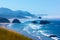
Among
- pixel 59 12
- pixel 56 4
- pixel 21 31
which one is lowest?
pixel 21 31

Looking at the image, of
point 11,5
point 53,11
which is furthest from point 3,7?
point 53,11

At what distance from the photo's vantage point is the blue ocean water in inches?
75.3

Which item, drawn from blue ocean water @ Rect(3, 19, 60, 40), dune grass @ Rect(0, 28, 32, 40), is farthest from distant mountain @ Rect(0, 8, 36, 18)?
dune grass @ Rect(0, 28, 32, 40)

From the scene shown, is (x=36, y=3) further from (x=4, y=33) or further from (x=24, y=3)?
(x=4, y=33)

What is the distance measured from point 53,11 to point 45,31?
32 centimetres

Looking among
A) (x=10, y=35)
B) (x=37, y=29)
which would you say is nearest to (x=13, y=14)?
(x=10, y=35)

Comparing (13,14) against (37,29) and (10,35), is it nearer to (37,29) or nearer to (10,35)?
(10,35)

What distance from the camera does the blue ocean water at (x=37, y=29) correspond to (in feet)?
6.28

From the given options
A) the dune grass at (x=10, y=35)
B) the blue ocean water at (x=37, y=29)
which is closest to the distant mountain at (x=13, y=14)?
the blue ocean water at (x=37, y=29)

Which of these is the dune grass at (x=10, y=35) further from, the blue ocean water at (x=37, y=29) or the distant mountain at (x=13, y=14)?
the distant mountain at (x=13, y=14)

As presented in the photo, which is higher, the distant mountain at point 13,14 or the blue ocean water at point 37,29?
the distant mountain at point 13,14

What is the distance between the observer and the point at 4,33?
1.92m

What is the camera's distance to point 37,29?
6.39 ft

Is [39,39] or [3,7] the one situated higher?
[3,7]
